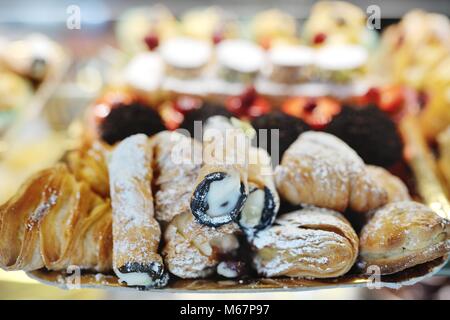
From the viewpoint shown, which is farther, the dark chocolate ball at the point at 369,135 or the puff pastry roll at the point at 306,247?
the dark chocolate ball at the point at 369,135

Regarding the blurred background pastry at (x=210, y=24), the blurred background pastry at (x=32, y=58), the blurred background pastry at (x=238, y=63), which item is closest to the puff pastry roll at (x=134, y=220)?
the blurred background pastry at (x=238, y=63)

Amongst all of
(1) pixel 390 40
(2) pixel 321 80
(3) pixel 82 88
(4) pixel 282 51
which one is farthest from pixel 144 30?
(1) pixel 390 40

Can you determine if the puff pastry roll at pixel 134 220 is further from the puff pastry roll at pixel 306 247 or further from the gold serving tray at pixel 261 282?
the puff pastry roll at pixel 306 247

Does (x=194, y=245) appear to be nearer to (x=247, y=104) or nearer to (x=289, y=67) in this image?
(x=247, y=104)

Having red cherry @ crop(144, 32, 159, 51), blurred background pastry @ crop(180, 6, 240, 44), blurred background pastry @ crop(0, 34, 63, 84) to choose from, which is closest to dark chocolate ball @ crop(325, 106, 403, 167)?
blurred background pastry @ crop(180, 6, 240, 44)

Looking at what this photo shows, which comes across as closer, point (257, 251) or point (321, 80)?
point (257, 251)

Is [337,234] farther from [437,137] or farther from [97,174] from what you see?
[437,137]
